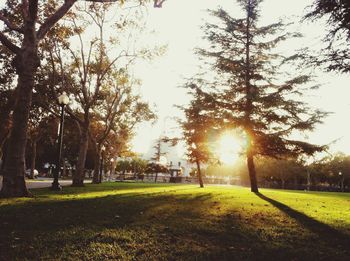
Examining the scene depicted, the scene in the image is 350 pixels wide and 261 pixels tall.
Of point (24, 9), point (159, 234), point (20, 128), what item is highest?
point (24, 9)

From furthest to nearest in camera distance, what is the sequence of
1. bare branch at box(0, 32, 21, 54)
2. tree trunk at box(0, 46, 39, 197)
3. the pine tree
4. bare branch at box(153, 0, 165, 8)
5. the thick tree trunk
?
the thick tree trunk → the pine tree → bare branch at box(0, 32, 21, 54) → tree trunk at box(0, 46, 39, 197) → bare branch at box(153, 0, 165, 8)

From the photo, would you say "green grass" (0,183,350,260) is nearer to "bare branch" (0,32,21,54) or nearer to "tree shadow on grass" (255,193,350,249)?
"tree shadow on grass" (255,193,350,249)

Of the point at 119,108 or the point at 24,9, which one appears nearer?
the point at 24,9

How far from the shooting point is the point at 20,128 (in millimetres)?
12477

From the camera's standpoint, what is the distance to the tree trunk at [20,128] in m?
12.2

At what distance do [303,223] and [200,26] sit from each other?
17.8 meters

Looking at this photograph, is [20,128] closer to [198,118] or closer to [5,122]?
[198,118]

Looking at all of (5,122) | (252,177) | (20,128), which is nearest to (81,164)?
(252,177)

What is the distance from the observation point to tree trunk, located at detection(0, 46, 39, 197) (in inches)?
481

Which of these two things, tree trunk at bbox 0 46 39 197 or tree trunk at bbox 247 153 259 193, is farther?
tree trunk at bbox 247 153 259 193

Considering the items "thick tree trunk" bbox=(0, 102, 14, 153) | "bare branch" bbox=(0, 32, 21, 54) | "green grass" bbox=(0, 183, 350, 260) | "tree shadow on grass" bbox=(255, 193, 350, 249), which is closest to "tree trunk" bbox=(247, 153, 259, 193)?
"tree shadow on grass" bbox=(255, 193, 350, 249)

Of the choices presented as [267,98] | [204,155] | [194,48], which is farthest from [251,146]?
[204,155]

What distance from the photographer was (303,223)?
918cm

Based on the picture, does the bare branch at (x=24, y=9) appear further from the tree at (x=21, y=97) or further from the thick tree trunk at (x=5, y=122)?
the thick tree trunk at (x=5, y=122)
